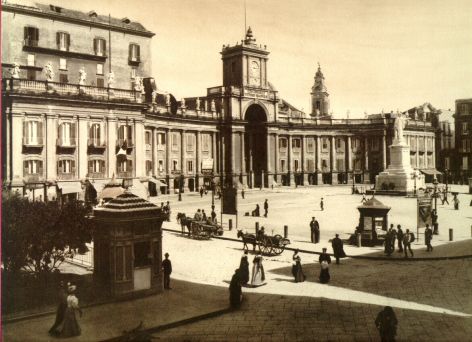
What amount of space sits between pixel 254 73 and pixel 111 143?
37.1m

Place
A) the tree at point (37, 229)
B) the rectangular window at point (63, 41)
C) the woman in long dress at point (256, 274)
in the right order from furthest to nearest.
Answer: the rectangular window at point (63, 41)
the woman in long dress at point (256, 274)
the tree at point (37, 229)

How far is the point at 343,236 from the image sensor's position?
32.1 m

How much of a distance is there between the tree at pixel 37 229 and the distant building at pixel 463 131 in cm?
3986

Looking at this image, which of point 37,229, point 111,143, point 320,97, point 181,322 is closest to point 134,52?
point 111,143

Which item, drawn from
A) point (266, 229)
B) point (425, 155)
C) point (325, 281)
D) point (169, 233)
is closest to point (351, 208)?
point (266, 229)

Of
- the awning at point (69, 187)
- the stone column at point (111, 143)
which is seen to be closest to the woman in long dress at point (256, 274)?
the awning at point (69, 187)

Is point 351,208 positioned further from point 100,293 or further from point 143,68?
point 100,293

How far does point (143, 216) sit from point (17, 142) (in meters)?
30.1

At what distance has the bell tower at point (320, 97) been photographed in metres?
123

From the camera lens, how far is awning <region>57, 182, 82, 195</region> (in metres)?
45.4

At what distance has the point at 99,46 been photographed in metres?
56.0

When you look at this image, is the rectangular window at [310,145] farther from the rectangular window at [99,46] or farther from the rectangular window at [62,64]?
the rectangular window at [62,64]

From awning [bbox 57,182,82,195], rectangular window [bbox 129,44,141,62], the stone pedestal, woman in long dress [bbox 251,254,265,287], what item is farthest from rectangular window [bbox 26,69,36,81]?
the stone pedestal

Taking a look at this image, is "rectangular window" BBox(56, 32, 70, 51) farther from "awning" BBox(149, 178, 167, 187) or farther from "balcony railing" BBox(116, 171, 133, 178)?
"awning" BBox(149, 178, 167, 187)
